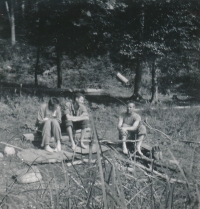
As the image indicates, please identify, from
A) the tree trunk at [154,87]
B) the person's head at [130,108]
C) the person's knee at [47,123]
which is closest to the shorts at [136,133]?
the person's head at [130,108]

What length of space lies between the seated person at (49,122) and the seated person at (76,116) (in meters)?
0.15

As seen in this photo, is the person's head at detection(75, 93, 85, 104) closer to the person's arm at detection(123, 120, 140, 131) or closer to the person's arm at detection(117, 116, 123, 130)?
the person's arm at detection(117, 116, 123, 130)

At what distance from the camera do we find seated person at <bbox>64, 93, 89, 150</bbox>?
3889 millimetres

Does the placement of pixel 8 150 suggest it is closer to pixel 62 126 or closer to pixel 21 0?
pixel 62 126

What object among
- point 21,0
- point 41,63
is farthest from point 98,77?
point 21,0

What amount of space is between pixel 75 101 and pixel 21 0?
1.43 meters

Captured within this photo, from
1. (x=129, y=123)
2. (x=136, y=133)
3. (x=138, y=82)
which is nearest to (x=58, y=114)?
(x=129, y=123)

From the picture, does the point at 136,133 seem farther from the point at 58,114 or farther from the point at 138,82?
the point at 58,114

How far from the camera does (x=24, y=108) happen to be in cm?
396

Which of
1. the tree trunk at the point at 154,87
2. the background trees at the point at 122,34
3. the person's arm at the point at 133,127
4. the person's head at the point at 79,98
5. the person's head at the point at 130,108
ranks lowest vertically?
the person's arm at the point at 133,127

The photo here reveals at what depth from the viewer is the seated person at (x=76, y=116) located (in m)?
3.89

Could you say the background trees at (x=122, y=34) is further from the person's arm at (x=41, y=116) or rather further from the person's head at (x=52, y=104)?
the person's arm at (x=41, y=116)

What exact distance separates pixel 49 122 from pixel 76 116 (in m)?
0.40

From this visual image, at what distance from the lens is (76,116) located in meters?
3.94
